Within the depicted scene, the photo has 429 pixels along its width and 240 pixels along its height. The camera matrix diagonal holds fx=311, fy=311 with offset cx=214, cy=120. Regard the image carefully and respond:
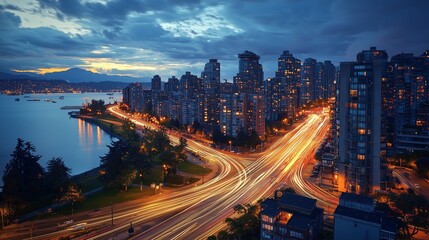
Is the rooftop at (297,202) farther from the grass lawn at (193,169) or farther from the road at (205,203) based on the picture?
the grass lawn at (193,169)

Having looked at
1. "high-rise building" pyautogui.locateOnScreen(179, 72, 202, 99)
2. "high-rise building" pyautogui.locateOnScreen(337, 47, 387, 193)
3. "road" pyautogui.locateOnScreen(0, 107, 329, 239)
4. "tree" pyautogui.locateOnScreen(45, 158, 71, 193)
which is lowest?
"road" pyautogui.locateOnScreen(0, 107, 329, 239)

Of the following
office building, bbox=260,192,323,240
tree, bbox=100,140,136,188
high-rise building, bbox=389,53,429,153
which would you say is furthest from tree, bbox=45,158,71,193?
high-rise building, bbox=389,53,429,153

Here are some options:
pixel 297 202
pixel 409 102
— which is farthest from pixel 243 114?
pixel 297 202

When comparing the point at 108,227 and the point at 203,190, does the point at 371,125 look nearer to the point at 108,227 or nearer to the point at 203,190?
the point at 203,190

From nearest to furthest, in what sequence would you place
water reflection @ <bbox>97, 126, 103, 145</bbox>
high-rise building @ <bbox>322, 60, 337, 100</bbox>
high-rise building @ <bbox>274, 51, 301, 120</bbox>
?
1. water reflection @ <bbox>97, 126, 103, 145</bbox>
2. high-rise building @ <bbox>274, 51, 301, 120</bbox>
3. high-rise building @ <bbox>322, 60, 337, 100</bbox>

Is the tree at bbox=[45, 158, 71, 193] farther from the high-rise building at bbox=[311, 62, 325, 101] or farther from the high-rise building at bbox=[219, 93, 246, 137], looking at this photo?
the high-rise building at bbox=[311, 62, 325, 101]

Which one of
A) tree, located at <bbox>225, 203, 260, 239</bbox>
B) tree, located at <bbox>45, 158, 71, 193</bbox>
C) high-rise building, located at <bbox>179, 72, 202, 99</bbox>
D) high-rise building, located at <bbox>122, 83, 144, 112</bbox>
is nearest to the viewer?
tree, located at <bbox>225, 203, 260, 239</bbox>

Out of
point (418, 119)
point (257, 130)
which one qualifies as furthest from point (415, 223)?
point (418, 119)
